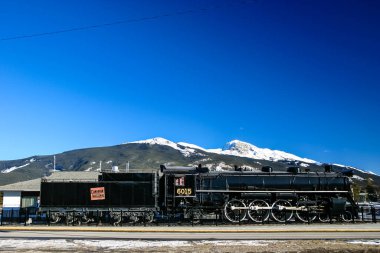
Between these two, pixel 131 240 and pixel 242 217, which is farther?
pixel 242 217

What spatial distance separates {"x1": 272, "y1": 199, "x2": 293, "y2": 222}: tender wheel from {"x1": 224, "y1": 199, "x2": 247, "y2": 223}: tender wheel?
7.12 feet

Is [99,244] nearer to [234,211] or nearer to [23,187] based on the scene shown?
[234,211]

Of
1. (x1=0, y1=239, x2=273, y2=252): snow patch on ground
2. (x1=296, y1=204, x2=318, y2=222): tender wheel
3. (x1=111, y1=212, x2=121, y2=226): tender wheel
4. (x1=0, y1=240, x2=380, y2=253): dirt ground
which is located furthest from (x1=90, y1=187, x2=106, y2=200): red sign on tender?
(x1=296, y1=204, x2=318, y2=222): tender wheel

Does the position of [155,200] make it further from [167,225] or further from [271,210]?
[271,210]

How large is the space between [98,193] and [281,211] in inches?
507

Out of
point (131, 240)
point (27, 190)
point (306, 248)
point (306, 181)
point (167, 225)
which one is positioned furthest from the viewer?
point (27, 190)

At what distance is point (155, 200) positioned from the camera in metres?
28.8

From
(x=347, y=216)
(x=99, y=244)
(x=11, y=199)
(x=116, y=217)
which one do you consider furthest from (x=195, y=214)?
(x=11, y=199)

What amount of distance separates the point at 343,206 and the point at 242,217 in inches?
284

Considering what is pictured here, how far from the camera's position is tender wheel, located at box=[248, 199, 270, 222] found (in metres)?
28.2

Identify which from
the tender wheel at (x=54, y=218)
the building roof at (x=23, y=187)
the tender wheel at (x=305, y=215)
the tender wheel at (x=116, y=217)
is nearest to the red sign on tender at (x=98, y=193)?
the tender wheel at (x=116, y=217)

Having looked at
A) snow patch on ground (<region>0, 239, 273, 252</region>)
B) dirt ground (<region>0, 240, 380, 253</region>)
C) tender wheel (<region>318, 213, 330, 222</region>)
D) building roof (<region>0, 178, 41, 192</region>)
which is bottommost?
dirt ground (<region>0, 240, 380, 253</region>)

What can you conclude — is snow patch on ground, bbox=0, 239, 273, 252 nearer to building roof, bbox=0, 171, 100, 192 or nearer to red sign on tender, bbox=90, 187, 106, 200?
red sign on tender, bbox=90, 187, 106, 200

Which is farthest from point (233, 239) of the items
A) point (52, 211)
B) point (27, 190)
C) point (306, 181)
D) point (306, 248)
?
point (27, 190)
